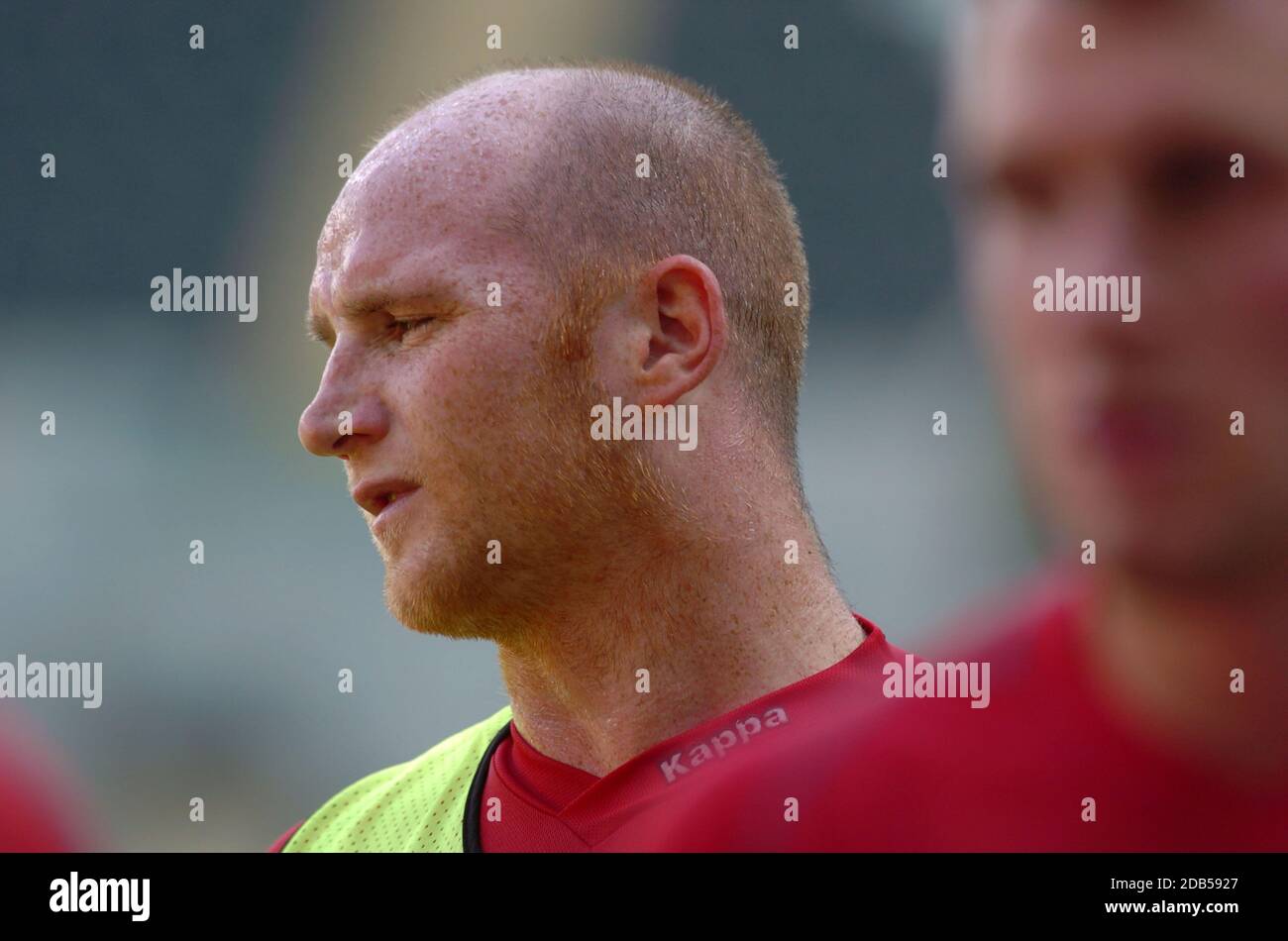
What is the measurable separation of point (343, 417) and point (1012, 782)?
0.71 metres

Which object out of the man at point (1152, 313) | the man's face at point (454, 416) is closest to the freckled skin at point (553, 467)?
the man's face at point (454, 416)

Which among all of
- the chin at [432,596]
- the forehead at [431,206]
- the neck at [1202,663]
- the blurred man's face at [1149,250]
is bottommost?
the neck at [1202,663]

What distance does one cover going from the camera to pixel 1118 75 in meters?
0.49

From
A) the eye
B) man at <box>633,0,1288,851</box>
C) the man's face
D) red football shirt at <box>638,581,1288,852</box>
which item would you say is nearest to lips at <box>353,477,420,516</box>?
the man's face

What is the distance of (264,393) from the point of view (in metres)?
3.55

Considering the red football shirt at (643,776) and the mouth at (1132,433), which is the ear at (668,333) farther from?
the mouth at (1132,433)

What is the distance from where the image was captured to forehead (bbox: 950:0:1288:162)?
48cm

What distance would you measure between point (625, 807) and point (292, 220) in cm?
279

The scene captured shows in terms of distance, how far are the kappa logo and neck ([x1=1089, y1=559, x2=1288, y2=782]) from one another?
58cm

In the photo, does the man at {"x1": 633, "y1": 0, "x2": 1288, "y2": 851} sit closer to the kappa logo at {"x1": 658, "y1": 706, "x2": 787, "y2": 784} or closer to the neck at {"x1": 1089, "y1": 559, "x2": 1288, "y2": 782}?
the neck at {"x1": 1089, "y1": 559, "x2": 1288, "y2": 782}

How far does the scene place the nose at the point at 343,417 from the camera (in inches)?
44.7

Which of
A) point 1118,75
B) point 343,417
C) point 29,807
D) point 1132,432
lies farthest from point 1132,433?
point 29,807

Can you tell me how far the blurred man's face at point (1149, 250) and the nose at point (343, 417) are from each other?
29.0 inches
